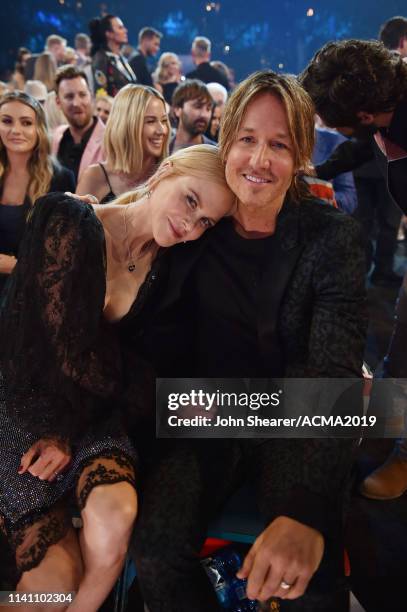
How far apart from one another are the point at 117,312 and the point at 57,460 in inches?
15.8

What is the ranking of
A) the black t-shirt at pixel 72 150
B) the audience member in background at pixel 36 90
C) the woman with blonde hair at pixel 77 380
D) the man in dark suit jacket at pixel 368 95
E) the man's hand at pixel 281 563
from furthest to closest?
the audience member in background at pixel 36 90 → the black t-shirt at pixel 72 150 → the man in dark suit jacket at pixel 368 95 → the woman with blonde hair at pixel 77 380 → the man's hand at pixel 281 563

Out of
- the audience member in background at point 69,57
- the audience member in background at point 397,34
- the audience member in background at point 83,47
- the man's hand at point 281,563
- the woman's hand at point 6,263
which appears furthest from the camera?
the audience member in background at point 83,47

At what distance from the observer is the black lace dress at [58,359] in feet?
4.07

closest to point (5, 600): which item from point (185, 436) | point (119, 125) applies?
point (185, 436)

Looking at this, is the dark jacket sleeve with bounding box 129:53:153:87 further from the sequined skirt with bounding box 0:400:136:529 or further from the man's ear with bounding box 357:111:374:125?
the sequined skirt with bounding box 0:400:136:529

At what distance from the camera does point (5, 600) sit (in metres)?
1.17

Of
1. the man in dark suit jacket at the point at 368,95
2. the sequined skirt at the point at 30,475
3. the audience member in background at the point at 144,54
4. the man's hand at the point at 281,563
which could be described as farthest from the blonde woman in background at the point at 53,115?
the man's hand at the point at 281,563

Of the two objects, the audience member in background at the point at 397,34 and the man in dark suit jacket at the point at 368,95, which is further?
the audience member in background at the point at 397,34

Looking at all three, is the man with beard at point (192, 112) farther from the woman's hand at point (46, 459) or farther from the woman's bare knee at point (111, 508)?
the woman's bare knee at point (111, 508)

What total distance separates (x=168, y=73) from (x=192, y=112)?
2554 mm

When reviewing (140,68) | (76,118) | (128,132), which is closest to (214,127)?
(76,118)

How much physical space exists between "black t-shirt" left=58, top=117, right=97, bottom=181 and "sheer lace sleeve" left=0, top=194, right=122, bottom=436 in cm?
239

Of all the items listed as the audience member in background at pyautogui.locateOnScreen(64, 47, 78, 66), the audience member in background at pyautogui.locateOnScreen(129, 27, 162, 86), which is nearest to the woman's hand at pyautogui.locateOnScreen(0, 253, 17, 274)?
the audience member in background at pyautogui.locateOnScreen(129, 27, 162, 86)

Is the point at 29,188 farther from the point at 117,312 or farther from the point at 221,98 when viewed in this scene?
the point at 221,98
